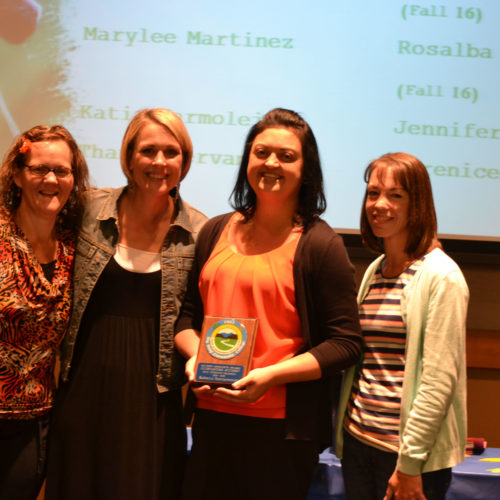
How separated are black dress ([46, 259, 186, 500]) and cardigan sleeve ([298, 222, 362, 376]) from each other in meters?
0.51

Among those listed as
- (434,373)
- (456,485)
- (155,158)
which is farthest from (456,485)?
(155,158)

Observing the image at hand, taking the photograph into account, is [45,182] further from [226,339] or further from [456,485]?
[456,485]

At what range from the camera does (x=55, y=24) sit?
301 centimetres

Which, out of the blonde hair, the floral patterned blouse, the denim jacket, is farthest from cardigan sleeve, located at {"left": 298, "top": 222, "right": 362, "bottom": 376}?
the floral patterned blouse

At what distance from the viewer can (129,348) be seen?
5.90 ft

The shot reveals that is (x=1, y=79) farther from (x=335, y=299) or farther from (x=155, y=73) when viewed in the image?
(x=335, y=299)

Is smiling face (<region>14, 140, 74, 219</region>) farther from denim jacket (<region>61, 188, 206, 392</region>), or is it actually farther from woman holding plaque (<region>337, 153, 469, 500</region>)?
woman holding plaque (<region>337, 153, 469, 500</region>)

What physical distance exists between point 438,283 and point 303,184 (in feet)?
1.60

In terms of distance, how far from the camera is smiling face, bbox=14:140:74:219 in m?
1.84

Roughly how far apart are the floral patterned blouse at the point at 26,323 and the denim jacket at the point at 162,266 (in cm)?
5

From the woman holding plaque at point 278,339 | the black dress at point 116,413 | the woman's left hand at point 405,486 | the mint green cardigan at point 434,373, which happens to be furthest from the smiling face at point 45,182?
the woman's left hand at point 405,486

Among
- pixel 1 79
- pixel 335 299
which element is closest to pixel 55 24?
pixel 1 79

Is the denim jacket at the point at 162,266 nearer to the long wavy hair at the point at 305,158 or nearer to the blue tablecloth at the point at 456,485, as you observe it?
the long wavy hair at the point at 305,158

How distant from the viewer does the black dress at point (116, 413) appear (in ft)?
5.79
